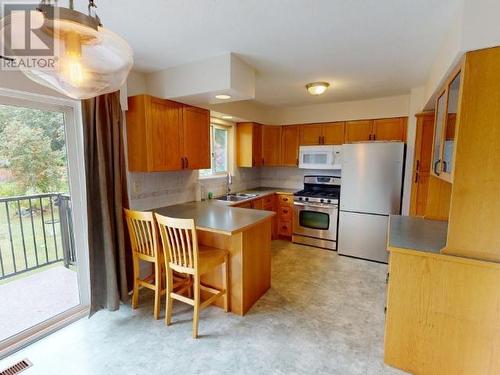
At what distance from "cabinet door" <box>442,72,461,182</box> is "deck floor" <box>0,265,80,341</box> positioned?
3442 millimetres

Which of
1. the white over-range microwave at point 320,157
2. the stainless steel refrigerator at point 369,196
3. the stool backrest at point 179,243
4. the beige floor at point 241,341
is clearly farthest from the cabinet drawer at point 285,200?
the stool backrest at point 179,243

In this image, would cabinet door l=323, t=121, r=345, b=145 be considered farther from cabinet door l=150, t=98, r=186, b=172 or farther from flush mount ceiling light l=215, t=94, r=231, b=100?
cabinet door l=150, t=98, r=186, b=172

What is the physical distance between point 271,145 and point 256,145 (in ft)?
1.26

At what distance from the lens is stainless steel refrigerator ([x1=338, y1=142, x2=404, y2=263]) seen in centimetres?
339

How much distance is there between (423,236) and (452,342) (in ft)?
2.29

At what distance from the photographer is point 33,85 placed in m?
1.90

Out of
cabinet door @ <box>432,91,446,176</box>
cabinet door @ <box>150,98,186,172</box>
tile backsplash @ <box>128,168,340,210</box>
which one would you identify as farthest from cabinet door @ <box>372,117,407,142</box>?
cabinet door @ <box>150,98,186,172</box>

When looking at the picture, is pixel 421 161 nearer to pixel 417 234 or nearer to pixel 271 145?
pixel 417 234

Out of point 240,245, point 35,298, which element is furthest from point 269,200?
point 35,298

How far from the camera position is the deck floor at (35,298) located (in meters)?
2.14

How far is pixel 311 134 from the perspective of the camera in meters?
4.45

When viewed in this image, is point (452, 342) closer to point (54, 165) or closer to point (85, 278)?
point (85, 278)

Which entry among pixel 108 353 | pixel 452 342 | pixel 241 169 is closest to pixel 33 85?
pixel 108 353

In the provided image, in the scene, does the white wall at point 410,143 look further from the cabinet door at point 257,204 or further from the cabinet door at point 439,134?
the cabinet door at point 257,204
